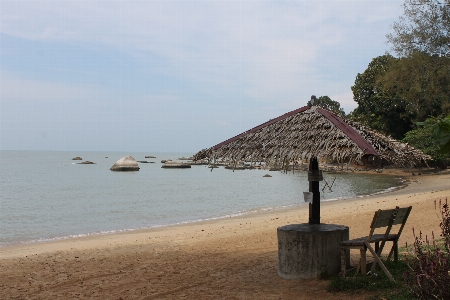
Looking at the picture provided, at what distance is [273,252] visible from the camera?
9.48 meters

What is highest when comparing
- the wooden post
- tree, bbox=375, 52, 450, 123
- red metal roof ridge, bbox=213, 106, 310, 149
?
tree, bbox=375, 52, 450, 123

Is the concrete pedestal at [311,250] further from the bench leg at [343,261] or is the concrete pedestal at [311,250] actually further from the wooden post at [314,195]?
the wooden post at [314,195]

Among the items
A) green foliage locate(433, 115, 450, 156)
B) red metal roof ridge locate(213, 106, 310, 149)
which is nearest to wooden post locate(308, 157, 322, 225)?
red metal roof ridge locate(213, 106, 310, 149)

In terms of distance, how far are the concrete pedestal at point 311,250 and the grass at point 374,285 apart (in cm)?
27

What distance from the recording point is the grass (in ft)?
18.4

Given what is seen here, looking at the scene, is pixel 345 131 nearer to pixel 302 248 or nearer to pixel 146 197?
pixel 302 248

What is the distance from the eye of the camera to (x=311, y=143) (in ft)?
22.8

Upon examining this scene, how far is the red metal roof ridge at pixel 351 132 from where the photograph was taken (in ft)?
20.7

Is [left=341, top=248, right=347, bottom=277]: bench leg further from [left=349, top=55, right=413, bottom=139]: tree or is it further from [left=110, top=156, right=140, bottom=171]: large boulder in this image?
[left=110, top=156, right=140, bottom=171]: large boulder

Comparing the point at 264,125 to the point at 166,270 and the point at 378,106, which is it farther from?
the point at 378,106

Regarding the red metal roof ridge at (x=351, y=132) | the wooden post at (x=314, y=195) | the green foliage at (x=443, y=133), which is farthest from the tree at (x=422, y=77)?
the green foliage at (x=443, y=133)

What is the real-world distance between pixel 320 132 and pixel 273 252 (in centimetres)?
338

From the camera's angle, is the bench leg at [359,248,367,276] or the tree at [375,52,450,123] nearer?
the bench leg at [359,248,367,276]

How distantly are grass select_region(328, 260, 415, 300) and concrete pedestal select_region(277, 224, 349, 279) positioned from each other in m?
0.27
